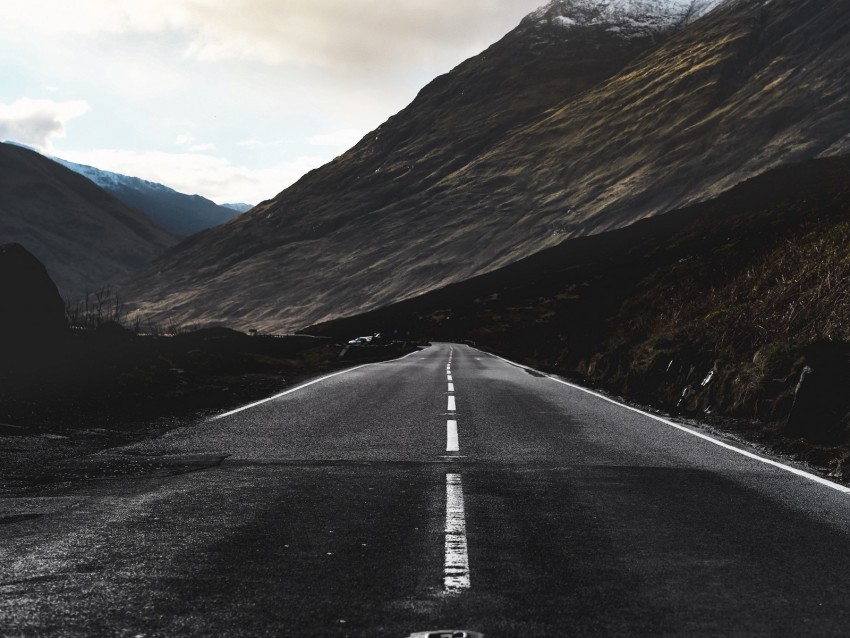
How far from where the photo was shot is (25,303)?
21953 mm

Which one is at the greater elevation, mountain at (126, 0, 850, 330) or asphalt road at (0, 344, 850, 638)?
mountain at (126, 0, 850, 330)

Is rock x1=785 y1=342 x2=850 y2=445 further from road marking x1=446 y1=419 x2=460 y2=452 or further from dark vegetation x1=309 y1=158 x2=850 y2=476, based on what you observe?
road marking x1=446 y1=419 x2=460 y2=452

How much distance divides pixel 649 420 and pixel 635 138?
172 m

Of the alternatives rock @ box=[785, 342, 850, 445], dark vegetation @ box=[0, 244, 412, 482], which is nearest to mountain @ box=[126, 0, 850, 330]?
dark vegetation @ box=[0, 244, 412, 482]

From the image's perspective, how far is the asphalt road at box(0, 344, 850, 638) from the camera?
4062 millimetres

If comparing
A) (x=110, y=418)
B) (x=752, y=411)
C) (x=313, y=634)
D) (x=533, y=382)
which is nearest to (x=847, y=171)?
(x=533, y=382)

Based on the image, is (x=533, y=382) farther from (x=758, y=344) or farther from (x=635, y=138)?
(x=635, y=138)

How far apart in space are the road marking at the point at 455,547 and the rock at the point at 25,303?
18031mm

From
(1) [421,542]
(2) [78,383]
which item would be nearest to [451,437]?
(1) [421,542]

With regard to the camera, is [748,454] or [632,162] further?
[632,162]

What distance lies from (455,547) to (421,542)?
0.28 meters

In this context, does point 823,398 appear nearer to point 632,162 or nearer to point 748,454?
point 748,454

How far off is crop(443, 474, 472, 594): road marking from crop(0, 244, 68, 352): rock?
18.0 meters

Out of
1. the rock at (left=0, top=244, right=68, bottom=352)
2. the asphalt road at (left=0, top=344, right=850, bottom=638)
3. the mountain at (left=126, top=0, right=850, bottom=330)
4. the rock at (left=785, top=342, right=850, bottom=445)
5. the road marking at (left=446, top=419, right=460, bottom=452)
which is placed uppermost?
the mountain at (left=126, top=0, right=850, bottom=330)
